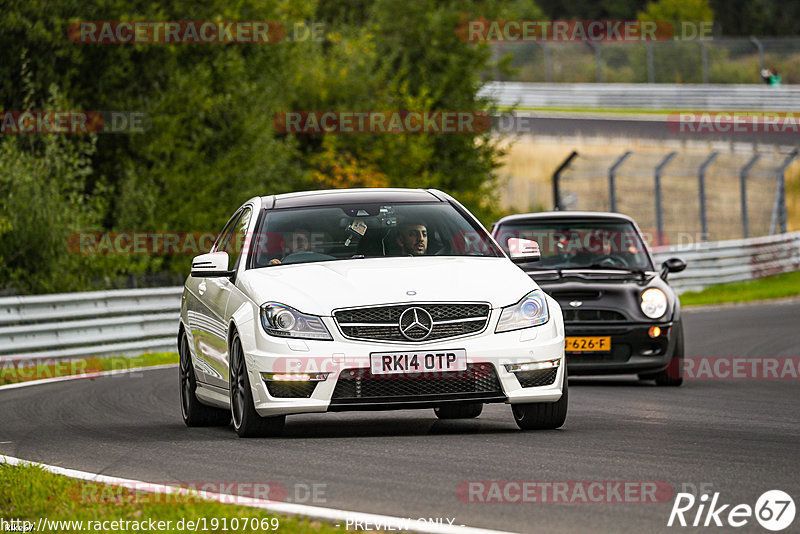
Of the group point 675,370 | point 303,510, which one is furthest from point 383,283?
point 675,370

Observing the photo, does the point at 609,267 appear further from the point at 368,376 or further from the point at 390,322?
the point at 368,376

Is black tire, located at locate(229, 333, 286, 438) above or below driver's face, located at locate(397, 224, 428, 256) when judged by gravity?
below

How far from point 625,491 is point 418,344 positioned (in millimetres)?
2226

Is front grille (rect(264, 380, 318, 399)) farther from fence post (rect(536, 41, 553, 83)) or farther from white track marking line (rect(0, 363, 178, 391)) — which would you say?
fence post (rect(536, 41, 553, 83))

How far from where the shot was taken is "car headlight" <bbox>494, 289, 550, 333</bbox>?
8922mm

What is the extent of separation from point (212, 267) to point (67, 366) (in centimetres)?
932

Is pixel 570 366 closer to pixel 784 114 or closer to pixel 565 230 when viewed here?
pixel 565 230

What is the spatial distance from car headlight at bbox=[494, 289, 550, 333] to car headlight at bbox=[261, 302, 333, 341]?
3.40ft

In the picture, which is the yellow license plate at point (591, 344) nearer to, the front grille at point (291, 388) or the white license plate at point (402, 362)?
the white license plate at point (402, 362)

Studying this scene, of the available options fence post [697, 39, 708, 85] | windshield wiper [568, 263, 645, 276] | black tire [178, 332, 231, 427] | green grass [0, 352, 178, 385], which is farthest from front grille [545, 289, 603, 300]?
fence post [697, 39, 708, 85]

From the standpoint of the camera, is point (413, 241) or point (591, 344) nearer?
point (413, 241)

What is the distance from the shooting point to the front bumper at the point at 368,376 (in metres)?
8.70

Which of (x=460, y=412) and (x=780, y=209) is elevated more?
(x=780, y=209)

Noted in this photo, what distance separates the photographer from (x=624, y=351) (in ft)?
44.3
